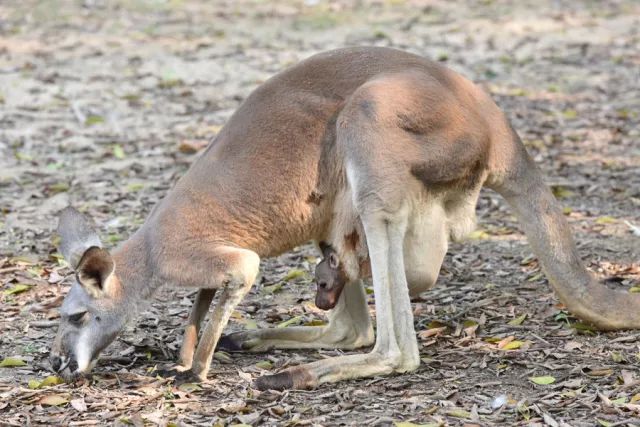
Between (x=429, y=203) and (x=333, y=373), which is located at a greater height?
(x=429, y=203)

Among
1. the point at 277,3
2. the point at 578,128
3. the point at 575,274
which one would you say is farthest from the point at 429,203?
the point at 277,3

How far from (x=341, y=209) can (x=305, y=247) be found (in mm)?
1774

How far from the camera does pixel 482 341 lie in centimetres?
480

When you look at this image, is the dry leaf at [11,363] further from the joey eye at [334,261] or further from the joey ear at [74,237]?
the joey eye at [334,261]

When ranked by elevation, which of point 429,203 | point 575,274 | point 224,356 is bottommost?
point 224,356

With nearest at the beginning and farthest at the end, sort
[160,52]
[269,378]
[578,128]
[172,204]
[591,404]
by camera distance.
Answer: [591,404], [269,378], [172,204], [578,128], [160,52]

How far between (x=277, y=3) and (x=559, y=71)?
4.23 meters

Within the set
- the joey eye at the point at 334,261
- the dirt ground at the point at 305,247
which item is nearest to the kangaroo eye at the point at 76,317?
the dirt ground at the point at 305,247

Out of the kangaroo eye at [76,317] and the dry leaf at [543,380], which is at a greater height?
the kangaroo eye at [76,317]

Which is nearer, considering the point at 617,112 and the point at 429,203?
the point at 429,203

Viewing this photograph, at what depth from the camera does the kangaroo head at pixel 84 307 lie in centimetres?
440

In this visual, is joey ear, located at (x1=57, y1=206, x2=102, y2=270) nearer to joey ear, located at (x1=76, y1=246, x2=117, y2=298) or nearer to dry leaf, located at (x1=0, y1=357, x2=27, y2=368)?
joey ear, located at (x1=76, y1=246, x2=117, y2=298)

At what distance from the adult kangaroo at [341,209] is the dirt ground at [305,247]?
19 cm

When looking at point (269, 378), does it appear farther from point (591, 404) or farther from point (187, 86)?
point (187, 86)
